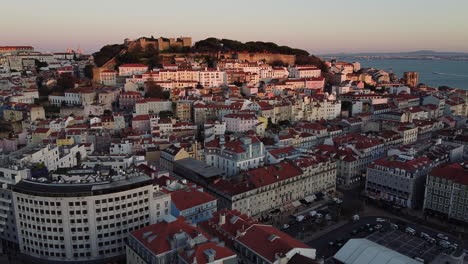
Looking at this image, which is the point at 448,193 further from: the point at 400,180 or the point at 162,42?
the point at 162,42

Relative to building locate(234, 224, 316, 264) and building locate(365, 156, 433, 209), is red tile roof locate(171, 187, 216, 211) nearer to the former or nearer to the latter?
building locate(234, 224, 316, 264)

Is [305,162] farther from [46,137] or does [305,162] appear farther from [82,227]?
[46,137]

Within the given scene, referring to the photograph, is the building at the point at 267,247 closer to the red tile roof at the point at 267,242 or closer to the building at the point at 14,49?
the red tile roof at the point at 267,242

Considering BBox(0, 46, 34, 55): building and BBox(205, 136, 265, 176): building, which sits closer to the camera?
BBox(205, 136, 265, 176): building

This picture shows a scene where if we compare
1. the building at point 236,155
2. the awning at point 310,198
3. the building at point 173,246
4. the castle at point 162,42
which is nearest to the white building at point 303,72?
the castle at point 162,42

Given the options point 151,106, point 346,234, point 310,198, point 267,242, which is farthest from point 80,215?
point 151,106

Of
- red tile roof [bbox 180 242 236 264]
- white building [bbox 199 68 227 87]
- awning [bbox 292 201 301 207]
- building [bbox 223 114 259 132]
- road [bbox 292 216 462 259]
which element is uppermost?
white building [bbox 199 68 227 87]

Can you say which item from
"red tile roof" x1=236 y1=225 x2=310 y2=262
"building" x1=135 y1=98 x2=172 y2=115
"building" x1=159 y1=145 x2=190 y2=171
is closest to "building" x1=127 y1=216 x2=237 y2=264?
"red tile roof" x1=236 y1=225 x2=310 y2=262
